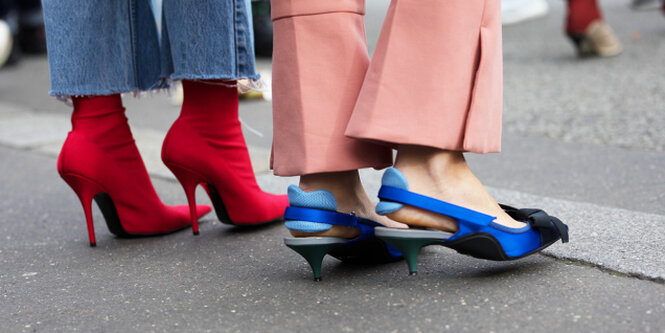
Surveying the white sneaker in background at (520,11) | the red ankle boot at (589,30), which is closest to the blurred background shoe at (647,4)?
the white sneaker in background at (520,11)

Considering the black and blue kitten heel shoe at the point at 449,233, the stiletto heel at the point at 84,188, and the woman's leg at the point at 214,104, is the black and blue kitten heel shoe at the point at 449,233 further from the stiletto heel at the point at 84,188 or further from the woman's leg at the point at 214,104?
the stiletto heel at the point at 84,188

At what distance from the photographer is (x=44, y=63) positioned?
674cm

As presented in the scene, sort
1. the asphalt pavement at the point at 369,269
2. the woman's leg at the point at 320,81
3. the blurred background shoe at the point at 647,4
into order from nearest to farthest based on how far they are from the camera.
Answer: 1. the asphalt pavement at the point at 369,269
2. the woman's leg at the point at 320,81
3. the blurred background shoe at the point at 647,4

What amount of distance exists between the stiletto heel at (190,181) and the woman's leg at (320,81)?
428 mm

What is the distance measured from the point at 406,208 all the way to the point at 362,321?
202 millimetres

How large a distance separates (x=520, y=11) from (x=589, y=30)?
3.22 m

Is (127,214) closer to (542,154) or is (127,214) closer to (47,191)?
(47,191)

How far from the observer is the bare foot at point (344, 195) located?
1.25m

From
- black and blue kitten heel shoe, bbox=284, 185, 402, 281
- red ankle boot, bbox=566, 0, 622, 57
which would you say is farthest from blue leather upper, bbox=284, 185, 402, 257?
red ankle boot, bbox=566, 0, 622, 57

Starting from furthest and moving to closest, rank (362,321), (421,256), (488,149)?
(421,256), (488,149), (362,321)

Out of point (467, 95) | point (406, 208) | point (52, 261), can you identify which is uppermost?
point (467, 95)

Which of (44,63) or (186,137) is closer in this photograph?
(186,137)

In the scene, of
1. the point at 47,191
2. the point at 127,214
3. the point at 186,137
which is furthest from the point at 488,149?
the point at 47,191

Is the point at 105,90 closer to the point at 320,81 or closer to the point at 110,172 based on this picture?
the point at 110,172
